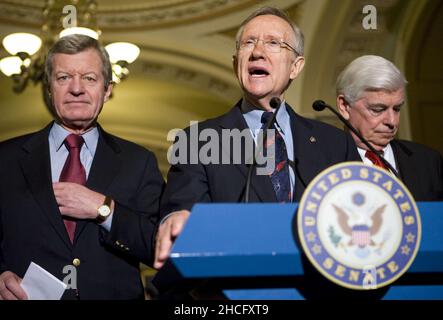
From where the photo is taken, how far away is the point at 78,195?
6.63ft

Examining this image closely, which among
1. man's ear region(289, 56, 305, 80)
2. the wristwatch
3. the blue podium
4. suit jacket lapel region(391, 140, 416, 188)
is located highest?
man's ear region(289, 56, 305, 80)

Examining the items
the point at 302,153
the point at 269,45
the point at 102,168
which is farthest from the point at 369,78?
the point at 102,168

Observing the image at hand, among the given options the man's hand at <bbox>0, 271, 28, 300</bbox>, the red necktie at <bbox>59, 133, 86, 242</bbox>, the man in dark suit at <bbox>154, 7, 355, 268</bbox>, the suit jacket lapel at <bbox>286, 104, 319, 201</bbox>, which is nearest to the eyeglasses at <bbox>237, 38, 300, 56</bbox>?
the man in dark suit at <bbox>154, 7, 355, 268</bbox>

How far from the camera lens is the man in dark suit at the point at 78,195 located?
2016 mm

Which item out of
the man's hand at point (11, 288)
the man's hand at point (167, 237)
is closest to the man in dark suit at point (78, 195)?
the man's hand at point (11, 288)

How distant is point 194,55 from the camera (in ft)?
27.8

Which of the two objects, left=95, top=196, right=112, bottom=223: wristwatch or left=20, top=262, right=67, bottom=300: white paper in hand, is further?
left=95, top=196, right=112, bottom=223: wristwatch

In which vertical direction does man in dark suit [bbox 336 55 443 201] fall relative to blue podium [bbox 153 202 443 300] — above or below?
A: above

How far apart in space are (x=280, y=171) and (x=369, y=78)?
28.4 inches

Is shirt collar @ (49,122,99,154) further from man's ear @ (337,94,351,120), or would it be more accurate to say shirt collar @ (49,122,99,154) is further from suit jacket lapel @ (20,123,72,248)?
man's ear @ (337,94,351,120)

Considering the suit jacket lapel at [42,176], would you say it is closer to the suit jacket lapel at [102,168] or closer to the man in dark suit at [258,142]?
the suit jacket lapel at [102,168]

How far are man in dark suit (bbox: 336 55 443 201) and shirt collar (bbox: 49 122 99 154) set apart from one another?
0.86m

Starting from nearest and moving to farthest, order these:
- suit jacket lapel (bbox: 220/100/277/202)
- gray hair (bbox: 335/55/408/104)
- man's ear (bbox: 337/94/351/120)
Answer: suit jacket lapel (bbox: 220/100/277/202) → gray hair (bbox: 335/55/408/104) → man's ear (bbox: 337/94/351/120)

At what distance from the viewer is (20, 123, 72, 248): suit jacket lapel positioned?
2027mm
